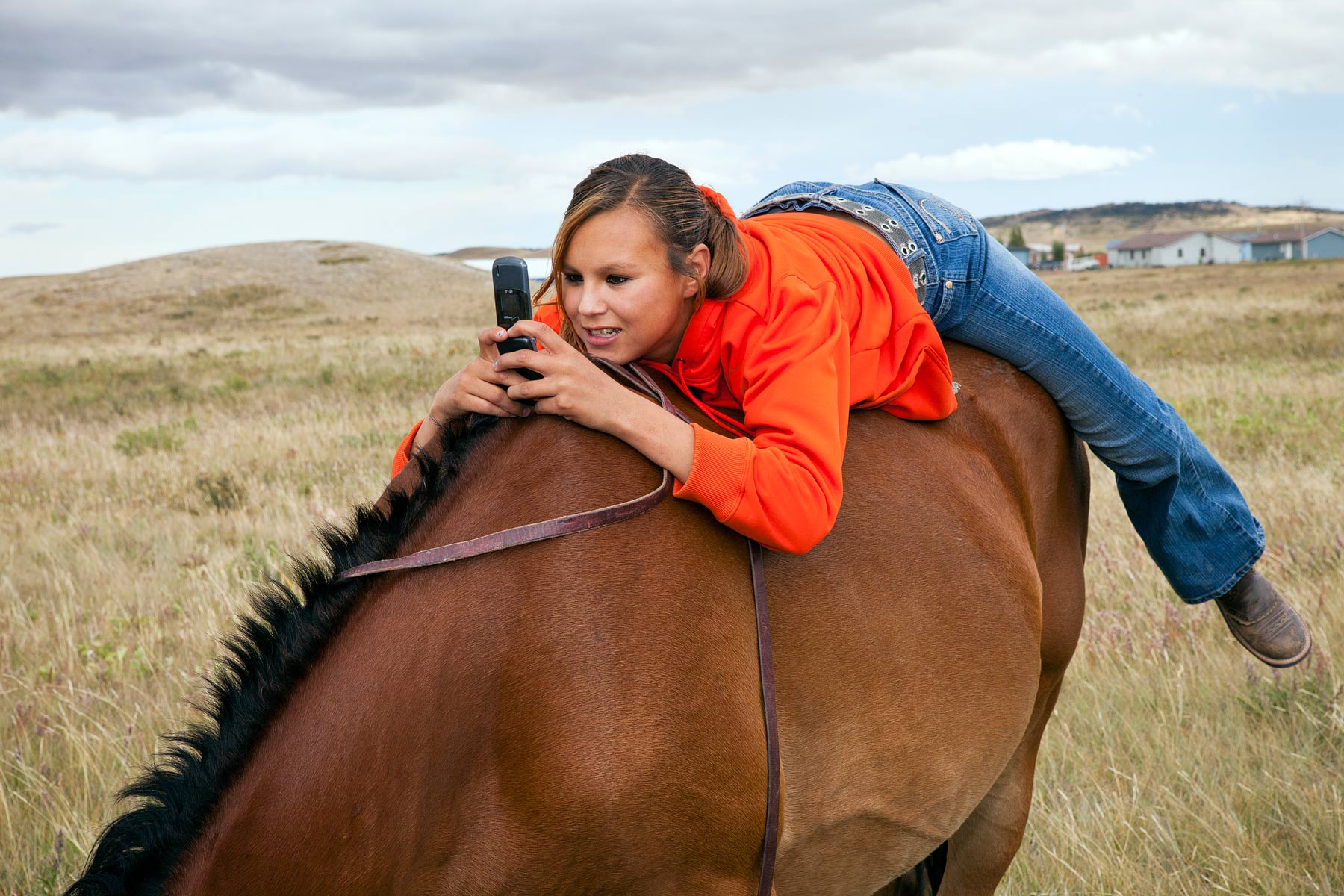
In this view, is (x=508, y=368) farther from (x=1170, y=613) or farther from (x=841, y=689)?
(x=1170, y=613)

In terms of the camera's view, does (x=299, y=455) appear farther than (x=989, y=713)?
Yes

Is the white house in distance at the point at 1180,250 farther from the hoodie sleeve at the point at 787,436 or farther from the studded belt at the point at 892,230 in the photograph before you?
the hoodie sleeve at the point at 787,436

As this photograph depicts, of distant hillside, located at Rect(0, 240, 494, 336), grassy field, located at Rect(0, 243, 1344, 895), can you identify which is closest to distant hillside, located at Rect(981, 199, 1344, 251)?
distant hillside, located at Rect(0, 240, 494, 336)


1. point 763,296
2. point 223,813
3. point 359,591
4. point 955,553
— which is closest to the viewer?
point 223,813

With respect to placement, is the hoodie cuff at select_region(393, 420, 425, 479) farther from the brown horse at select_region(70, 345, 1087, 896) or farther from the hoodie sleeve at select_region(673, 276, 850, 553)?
the hoodie sleeve at select_region(673, 276, 850, 553)

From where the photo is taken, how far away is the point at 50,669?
13.5ft

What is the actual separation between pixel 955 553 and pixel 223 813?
1.51 metres

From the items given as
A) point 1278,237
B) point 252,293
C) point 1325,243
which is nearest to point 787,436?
point 252,293

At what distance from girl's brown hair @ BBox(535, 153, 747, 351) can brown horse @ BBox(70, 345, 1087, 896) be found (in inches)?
16.7

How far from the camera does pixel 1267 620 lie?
308 cm

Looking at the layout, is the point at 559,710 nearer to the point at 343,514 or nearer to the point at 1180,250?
the point at 343,514

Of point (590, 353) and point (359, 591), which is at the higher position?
point (590, 353)

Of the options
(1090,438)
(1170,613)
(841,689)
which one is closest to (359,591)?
(841,689)

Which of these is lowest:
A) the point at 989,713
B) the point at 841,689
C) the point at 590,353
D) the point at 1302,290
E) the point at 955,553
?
the point at 1302,290
